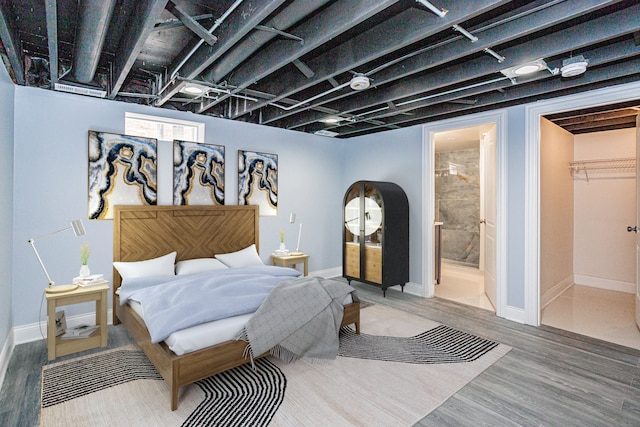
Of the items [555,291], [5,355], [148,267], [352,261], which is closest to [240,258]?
[148,267]

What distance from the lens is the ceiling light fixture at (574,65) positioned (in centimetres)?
259

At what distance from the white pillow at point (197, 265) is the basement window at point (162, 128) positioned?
159 centimetres

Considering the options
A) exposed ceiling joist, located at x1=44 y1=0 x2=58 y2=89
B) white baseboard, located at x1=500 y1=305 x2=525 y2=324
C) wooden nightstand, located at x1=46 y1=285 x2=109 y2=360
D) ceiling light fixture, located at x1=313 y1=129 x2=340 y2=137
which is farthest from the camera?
ceiling light fixture, located at x1=313 y1=129 x2=340 y2=137

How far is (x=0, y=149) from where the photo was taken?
8.63 ft

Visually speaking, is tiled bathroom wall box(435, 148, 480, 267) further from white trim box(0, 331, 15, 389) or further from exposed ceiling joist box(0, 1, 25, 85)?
white trim box(0, 331, 15, 389)

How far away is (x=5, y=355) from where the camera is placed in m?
2.80

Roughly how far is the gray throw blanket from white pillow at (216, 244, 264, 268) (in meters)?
1.35

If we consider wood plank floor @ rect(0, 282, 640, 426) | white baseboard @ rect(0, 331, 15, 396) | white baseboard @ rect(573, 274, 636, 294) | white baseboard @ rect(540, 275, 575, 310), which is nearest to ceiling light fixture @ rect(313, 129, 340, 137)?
wood plank floor @ rect(0, 282, 640, 426)

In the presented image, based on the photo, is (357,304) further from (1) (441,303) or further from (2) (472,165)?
(2) (472,165)

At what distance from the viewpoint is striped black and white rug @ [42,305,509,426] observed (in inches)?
85.7

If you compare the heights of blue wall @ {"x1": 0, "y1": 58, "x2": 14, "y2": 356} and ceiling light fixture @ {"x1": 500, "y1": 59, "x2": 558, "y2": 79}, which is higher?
ceiling light fixture @ {"x1": 500, "y1": 59, "x2": 558, "y2": 79}

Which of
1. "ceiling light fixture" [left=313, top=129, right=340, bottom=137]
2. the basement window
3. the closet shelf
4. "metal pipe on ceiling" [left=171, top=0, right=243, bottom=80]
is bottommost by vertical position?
the closet shelf

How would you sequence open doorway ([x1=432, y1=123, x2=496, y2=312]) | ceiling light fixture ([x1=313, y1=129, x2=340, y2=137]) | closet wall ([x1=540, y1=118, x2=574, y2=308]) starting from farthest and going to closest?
open doorway ([x1=432, y1=123, x2=496, y2=312]) < ceiling light fixture ([x1=313, y1=129, x2=340, y2=137]) < closet wall ([x1=540, y1=118, x2=574, y2=308])

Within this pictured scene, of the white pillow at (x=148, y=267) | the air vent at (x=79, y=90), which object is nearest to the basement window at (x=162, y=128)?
the air vent at (x=79, y=90)
